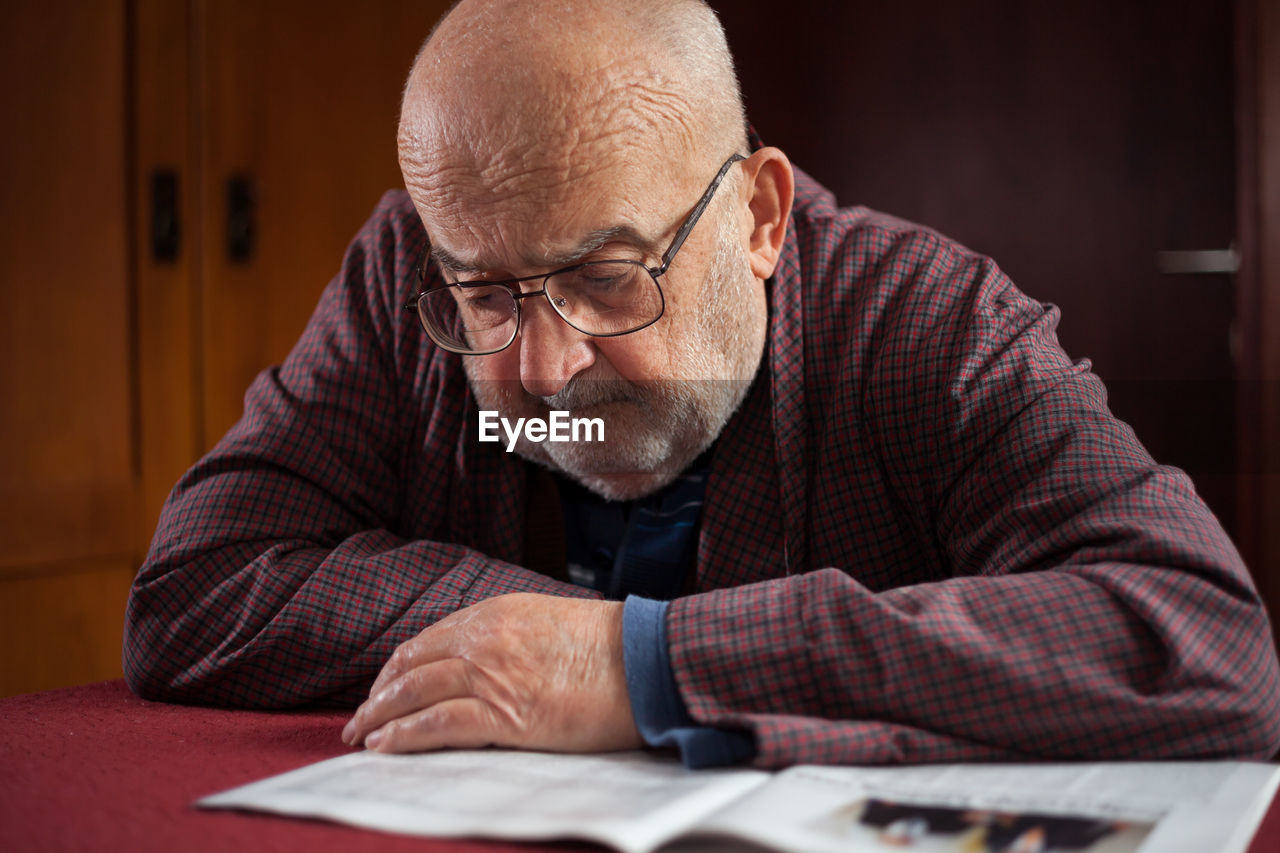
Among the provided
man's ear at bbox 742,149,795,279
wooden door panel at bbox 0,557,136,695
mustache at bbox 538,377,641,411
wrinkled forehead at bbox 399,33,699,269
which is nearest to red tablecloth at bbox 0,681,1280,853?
mustache at bbox 538,377,641,411

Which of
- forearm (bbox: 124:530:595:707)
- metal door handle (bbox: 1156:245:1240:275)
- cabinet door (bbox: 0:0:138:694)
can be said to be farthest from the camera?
metal door handle (bbox: 1156:245:1240:275)

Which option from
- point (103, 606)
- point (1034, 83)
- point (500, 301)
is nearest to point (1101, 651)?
Answer: point (500, 301)

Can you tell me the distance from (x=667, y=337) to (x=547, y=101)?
0.26m

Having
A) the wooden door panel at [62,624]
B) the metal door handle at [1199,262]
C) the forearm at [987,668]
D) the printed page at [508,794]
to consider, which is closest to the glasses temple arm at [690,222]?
the forearm at [987,668]

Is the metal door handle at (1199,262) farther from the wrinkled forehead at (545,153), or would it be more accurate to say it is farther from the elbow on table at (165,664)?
the elbow on table at (165,664)

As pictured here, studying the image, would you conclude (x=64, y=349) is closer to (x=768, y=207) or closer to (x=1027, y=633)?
(x=768, y=207)

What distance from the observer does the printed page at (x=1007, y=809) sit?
65 cm

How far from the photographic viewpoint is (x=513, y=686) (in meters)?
0.87

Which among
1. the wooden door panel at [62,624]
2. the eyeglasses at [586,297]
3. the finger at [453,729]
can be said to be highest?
the eyeglasses at [586,297]

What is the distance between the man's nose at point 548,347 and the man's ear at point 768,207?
0.27 m

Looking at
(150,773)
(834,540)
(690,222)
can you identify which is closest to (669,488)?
(834,540)

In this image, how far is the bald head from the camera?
1077 mm

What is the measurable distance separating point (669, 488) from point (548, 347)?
11.1 inches

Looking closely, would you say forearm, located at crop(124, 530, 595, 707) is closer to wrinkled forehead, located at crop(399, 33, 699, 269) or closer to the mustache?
the mustache
